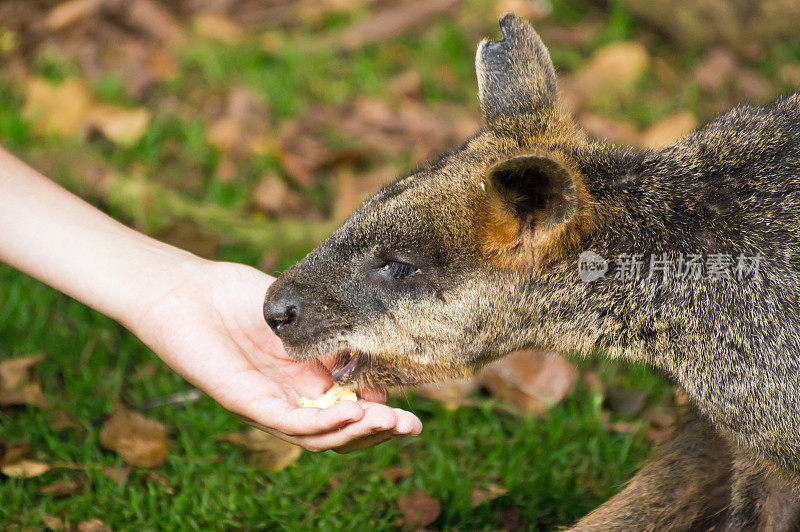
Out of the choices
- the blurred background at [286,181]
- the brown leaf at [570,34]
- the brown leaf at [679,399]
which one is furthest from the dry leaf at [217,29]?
the brown leaf at [679,399]

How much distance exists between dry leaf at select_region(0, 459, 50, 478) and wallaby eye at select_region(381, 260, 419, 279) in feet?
5.45

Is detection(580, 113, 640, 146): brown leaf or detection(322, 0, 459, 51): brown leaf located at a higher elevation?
detection(322, 0, 459, 51): brown leaf

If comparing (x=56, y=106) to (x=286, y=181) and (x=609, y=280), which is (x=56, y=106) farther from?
(x=609, y=280)

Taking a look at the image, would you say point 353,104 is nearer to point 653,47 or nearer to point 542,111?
point 653,47

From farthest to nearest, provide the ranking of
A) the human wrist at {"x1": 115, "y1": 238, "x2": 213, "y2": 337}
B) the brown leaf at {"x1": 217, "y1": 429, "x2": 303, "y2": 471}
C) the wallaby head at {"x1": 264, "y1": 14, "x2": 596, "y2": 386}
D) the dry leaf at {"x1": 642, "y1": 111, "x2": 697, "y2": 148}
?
the dry leaf at {"x1": 642, "y1": 111, "x2": 697, "y2": 148}
the brown leaf at {"x1": 217, "y1": 429, "x2": 303, "y2": 471}
the human wrist at {"x1": 115, "y1": 238, "x2": 213, "y2": 337}
the wallaby head at {"x1": 264, "y1": 14, "x2": 596, "y2": 386}

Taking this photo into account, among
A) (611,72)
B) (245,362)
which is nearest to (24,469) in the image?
(245,362)

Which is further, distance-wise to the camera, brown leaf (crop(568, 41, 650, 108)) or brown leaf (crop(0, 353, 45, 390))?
brown leaf (crop(568, 41, 650, 108))

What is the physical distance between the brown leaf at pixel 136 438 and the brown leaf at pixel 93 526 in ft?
1.20

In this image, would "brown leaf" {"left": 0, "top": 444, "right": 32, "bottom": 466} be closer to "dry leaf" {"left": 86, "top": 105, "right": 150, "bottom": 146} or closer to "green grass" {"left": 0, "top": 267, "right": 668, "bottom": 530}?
"green grass" {"left": 0, "top": 267, "right": 668, "bottom": 530}

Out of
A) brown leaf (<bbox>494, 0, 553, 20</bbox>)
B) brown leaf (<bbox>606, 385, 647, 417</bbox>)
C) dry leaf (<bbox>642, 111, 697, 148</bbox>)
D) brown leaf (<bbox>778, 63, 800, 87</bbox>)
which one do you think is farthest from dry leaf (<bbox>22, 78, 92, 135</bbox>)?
brown leaf (<bbox>778, 63, 800, 87</bbox>)

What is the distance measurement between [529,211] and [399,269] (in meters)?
0.49

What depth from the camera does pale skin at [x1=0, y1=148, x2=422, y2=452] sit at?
3.11m

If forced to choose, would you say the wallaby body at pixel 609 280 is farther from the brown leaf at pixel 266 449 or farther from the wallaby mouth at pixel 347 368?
the brown leaf at pixel 266 449

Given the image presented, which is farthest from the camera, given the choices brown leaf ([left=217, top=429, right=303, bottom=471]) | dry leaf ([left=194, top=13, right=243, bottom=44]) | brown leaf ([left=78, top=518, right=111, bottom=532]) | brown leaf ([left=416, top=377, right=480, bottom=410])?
dry leaf ([left=194, top=13, right=243, bottom=44])
